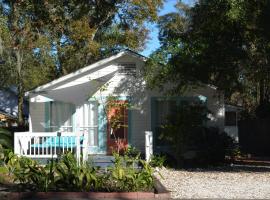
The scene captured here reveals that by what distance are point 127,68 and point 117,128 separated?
8.12ft

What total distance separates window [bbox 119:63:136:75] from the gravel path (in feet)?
17.6

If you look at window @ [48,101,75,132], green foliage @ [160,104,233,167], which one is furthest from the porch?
window @ [48,101,75,132]

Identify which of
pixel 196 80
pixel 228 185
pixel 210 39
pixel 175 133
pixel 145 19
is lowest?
pixel 228 185

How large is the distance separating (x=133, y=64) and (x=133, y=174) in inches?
373

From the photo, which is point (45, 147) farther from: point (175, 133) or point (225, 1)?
point (225, 1)

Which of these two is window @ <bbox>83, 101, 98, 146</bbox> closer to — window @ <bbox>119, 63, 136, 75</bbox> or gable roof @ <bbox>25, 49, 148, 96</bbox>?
gable roof @ <bbox>25, 49, 148, 96</bbox>

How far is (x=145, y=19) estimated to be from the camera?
29438mm

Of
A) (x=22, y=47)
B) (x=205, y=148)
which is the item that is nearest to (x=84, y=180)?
(x=205, y=148)

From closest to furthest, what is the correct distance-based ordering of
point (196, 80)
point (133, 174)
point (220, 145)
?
point (133, 174)
point (196, 80)
point (220, 145)

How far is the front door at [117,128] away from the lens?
65.8ft

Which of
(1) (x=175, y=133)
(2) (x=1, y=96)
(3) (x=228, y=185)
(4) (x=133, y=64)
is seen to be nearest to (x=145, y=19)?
(4) (x=133, y=64)

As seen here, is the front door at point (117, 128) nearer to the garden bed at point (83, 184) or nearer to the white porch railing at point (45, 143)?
the white porch railing at point (45, 143)

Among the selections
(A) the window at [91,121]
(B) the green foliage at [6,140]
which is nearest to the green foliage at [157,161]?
(A) the window at [91,121]

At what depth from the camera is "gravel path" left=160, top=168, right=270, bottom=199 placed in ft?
39.1
